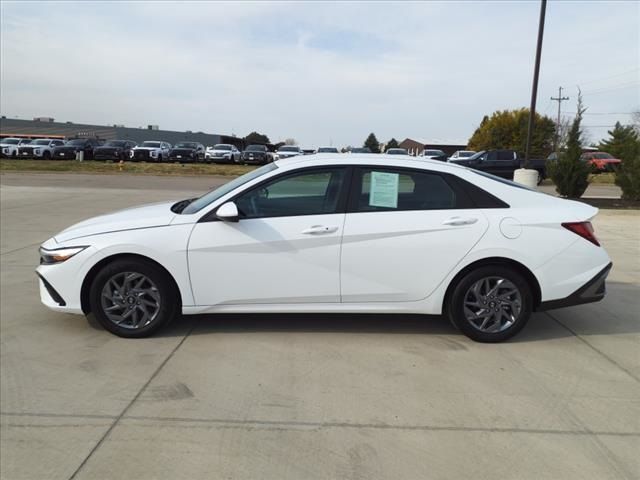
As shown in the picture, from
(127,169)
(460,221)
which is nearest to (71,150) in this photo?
(127,169)

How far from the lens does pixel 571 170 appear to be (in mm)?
15789

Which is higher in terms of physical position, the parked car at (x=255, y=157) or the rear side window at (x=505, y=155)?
the rear side window at (x=505, y=155)

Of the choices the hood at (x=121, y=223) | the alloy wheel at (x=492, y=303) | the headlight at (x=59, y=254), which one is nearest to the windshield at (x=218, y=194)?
the hood at (x=121, y=223)

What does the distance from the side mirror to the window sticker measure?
1143 millimetres

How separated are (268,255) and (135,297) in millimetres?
1194

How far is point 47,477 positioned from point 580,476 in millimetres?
2756

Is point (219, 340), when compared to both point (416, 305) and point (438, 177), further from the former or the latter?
point (438, 177)

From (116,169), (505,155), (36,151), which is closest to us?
(505,155)

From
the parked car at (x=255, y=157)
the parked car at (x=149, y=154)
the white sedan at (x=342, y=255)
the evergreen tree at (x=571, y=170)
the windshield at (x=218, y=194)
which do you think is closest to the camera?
the white sedan at (x=342, y=255)

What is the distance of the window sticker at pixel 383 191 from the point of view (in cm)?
450

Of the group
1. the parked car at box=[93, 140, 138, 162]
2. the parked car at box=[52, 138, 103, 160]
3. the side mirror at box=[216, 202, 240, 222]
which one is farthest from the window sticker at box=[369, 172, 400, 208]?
the parked car at box=[52, 138, 103, 160]

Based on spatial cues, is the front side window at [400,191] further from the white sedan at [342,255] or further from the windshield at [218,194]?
the windshield at [218,194]

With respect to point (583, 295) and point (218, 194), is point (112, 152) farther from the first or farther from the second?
point (583, 295)

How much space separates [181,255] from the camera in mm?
4363
